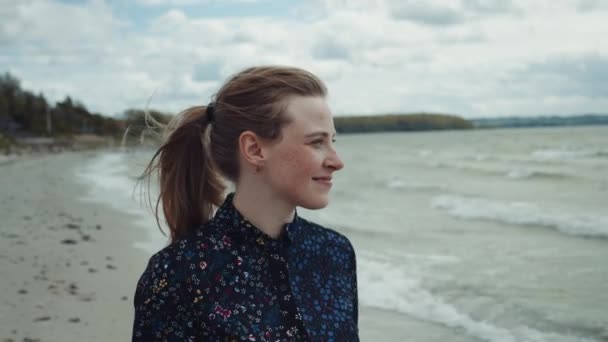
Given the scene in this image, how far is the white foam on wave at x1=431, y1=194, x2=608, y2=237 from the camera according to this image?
13.2 metres

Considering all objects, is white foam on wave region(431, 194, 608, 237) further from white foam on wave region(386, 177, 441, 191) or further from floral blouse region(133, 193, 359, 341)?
floral blouse region(133, 193, 359, 341)

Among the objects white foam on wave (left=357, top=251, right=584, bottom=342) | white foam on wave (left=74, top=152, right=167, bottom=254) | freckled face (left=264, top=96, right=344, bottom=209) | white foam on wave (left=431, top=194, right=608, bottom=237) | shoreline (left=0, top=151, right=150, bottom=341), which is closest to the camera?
freckled face (left=264, top=96, right=344, bottom=209)

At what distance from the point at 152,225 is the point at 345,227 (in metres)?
3.77

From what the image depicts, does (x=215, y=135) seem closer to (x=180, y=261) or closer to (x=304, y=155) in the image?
(x=304, y=155)

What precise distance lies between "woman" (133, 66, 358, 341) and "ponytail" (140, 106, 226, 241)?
5 centimetres

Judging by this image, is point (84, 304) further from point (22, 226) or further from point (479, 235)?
point (479, 235)

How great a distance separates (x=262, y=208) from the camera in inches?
84.2

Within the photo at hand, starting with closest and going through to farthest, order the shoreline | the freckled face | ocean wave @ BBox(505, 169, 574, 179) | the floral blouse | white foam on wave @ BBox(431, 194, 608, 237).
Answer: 1. the floral blouse
2. the freckled face
3. the shoreline
4. white foam on wave @ BBox(431, 194, 608, 237)
5. ocean wave @ BBox(505, 169, 574, 179)

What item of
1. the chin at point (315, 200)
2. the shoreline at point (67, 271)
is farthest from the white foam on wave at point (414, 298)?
the chin at point (315, 200)

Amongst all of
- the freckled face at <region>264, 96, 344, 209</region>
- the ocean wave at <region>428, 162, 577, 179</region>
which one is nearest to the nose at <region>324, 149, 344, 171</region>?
the freckled face at <region>264, 96, 344, 209</region>

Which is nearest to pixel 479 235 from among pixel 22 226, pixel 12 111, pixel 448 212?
pixel 448 212

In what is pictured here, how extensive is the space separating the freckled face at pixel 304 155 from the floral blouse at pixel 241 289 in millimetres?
148

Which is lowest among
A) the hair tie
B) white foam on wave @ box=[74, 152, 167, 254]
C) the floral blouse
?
white foam on wave @ box=[74, 152, 167, 254]

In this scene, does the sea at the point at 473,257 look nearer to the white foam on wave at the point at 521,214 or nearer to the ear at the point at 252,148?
the white foam on wave at the point at 521,214
